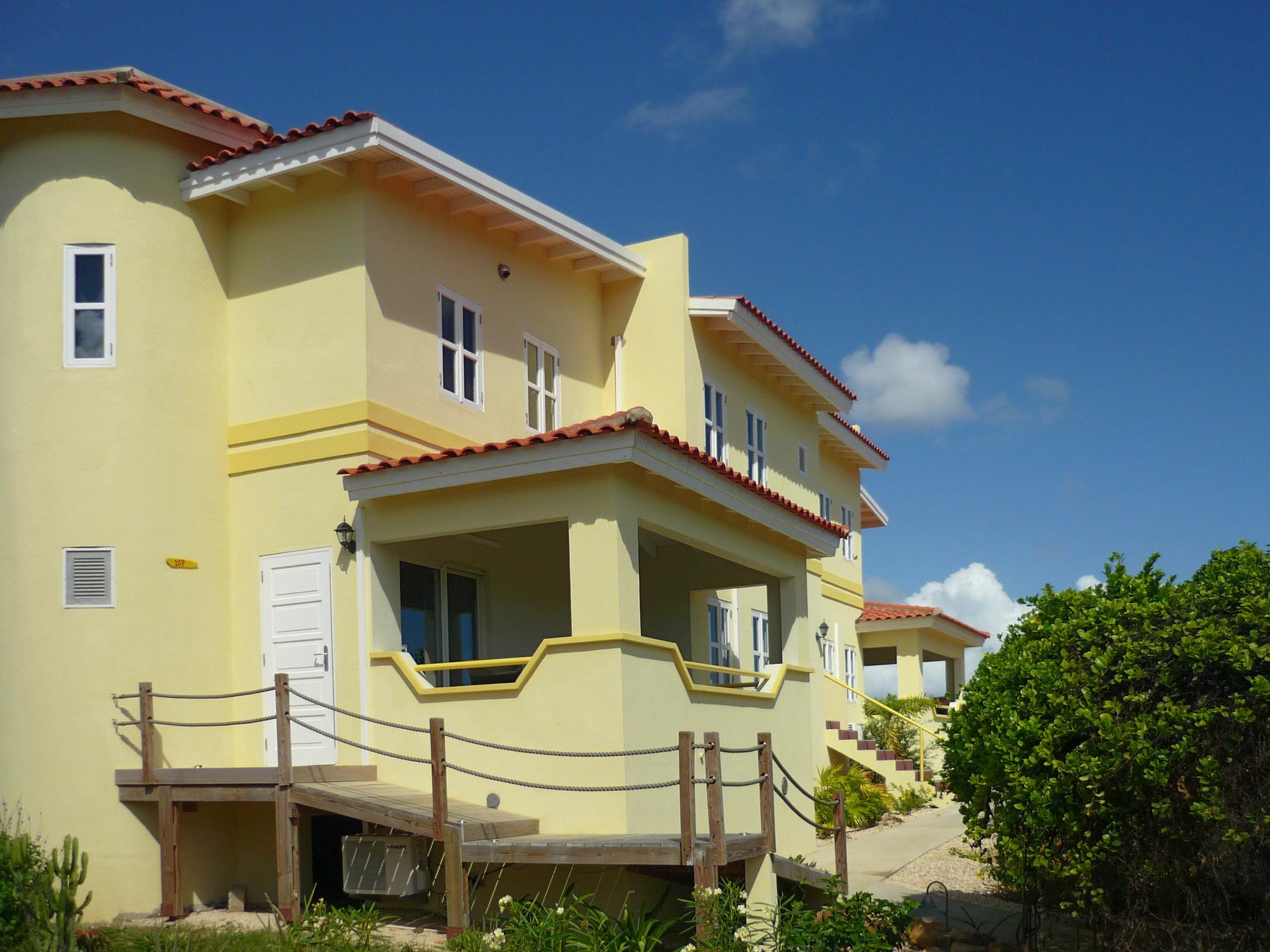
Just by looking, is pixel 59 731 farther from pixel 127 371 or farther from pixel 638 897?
pixel 638 897

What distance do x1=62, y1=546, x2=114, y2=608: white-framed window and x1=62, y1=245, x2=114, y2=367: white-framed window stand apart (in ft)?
6.60

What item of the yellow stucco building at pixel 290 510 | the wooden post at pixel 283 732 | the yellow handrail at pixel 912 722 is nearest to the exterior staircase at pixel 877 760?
the yellow handrail at pixel 912 722

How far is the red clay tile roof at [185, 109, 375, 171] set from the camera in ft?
44.3

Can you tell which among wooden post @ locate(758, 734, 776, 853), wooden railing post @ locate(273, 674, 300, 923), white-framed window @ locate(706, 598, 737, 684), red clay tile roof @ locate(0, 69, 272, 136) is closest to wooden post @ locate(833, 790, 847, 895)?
wooden post @ locate(758, 734, 776, 853)

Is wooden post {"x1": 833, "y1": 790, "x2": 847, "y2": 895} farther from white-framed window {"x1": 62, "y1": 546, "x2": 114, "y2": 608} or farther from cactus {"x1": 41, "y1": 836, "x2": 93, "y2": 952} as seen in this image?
white-framed window {"x1": 62, "y1": 546, "x2": 114, "y2": 608}

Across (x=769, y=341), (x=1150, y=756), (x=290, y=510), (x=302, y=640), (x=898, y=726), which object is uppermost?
(x=769, y=341)

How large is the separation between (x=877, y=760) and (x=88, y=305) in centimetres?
1591

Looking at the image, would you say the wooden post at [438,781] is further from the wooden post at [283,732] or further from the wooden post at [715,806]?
the wooden post at [715,806]

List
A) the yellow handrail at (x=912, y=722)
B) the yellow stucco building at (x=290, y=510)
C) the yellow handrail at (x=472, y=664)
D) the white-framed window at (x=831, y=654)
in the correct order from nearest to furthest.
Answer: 1. the yellow handrail at (x=472, y=664)
2. the yellow stucco building at (x=290, y=510)
3. the yellow handrail at (x=912, y=722)
4. the white-framed window at (x=831, y=654)

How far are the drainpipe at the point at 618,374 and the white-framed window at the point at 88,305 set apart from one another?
22.7ft

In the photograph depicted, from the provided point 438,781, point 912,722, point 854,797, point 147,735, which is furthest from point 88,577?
point 912,722

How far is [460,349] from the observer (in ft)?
50.4

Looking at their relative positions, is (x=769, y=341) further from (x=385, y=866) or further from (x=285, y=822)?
(x=285, y=822)

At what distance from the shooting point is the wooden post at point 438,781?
1073 cm
